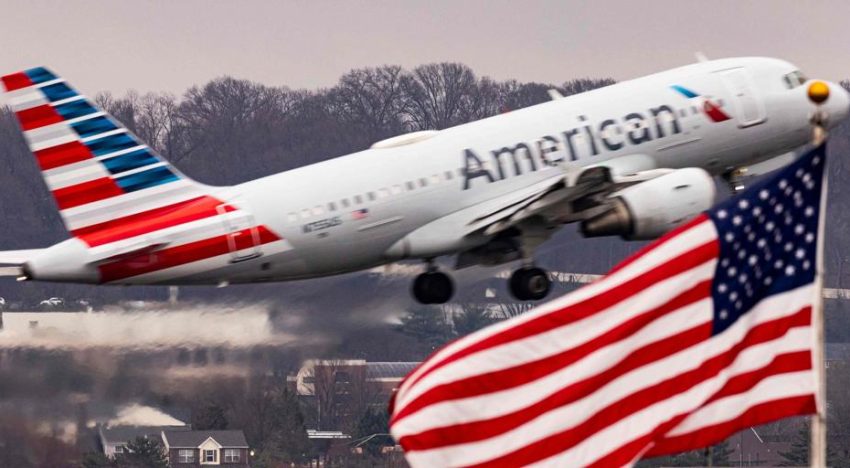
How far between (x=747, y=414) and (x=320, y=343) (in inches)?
1464

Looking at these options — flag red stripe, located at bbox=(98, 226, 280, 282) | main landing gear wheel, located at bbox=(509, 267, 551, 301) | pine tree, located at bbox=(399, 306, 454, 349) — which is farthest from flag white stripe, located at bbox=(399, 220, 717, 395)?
pine tree, located at bbox=(399, 306, 454, 349)

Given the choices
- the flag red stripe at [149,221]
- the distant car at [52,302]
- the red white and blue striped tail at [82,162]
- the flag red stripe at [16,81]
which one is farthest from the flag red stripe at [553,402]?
the distant car at [52,302]

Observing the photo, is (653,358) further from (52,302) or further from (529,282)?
(52,302)

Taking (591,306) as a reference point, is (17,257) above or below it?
below

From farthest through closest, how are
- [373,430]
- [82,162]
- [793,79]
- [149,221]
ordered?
[373,430] → [793,79] → [82,162] → [149,221]

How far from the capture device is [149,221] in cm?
4578

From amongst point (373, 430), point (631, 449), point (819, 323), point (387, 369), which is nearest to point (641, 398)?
point (631, 449)

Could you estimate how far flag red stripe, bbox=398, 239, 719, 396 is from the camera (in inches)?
677

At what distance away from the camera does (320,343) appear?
54250 mm

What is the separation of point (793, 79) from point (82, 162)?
18839 millimetres

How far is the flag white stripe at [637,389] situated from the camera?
17.0 meters

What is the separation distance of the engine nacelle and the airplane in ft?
0.12

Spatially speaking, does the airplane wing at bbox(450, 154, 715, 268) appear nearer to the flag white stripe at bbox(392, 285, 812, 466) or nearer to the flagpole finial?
the flag white stripe at bbox(392, 285, 812, 466)

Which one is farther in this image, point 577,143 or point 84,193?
point 577,143
